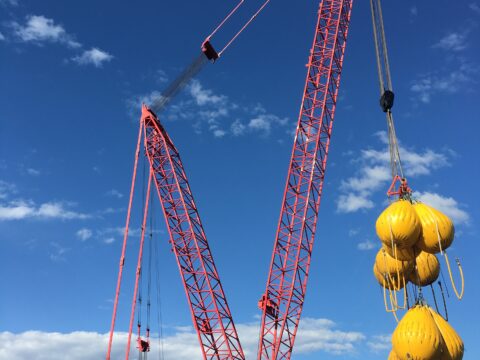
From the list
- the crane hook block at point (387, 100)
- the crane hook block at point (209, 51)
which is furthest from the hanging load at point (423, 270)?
the crane hook block at point (209, 51)

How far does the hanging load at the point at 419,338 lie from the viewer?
13297 mm

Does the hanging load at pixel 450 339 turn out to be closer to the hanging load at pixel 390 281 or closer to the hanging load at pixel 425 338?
the hanging load at pixel 425 338

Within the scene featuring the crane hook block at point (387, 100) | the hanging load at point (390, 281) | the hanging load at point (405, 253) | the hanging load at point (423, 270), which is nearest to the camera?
the hanging load at point (405, 253)

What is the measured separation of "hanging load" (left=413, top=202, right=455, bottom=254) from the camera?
1407 centimetres

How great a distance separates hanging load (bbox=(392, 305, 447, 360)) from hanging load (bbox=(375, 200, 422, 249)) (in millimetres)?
1957

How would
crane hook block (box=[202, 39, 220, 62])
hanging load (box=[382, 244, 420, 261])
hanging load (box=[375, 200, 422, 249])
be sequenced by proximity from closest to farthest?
1. hanging load (box=[375, 200, 422, 249])
2. hanging load (box=[382, 244, 420, 261])
3. crane hook block (box=[202, 39, 220, 62])

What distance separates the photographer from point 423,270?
15664mm

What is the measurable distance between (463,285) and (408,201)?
2.83 m

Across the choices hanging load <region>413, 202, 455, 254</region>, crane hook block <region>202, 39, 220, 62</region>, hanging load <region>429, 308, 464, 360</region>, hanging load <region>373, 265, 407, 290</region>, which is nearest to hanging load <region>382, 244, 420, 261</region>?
hanging load <region>413, 202, 455, 254</region>

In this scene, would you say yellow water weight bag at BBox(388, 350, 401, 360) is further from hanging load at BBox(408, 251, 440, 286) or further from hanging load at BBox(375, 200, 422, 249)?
hanging load at BBox(375, 200, 422, 249)

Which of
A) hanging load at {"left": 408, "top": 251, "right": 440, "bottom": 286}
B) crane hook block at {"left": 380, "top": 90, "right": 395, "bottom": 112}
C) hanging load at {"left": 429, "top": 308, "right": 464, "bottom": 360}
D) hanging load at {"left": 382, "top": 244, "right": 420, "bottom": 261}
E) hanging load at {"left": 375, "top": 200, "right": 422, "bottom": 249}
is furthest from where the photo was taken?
crane hook block at {"left": 380, "top": 90, "right": 395, "bottom": 112}

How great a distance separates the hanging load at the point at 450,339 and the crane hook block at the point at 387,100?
904 cm

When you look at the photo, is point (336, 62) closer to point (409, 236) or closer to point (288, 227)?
point (288, 227)

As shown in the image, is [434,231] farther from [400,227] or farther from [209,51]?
[209,51]
